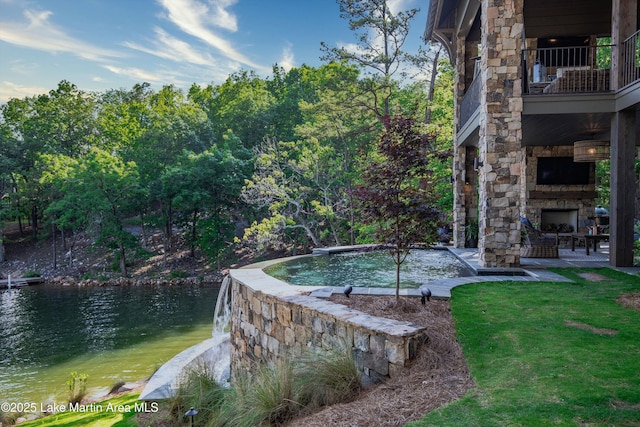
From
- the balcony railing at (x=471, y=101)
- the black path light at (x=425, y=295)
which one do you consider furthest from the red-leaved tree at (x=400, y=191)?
the balcony railing at (x=471, y=101)

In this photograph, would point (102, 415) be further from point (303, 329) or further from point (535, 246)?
point (535, 246)

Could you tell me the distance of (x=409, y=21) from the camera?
769 inches

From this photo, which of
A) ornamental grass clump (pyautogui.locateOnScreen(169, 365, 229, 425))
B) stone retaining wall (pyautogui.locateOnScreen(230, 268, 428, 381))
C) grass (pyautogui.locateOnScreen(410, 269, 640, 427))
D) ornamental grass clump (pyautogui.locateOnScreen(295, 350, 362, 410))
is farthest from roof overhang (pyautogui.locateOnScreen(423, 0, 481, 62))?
ornamental grass clump (pyautogui.locateOnScreen(169, 365, 229, 425))

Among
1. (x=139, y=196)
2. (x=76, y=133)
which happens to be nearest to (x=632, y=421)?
(x=139, y=196)

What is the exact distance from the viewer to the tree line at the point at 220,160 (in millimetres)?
19328

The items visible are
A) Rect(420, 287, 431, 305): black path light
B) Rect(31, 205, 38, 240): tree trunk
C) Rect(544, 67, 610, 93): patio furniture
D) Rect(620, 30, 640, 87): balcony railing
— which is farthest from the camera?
Rect(31, 205, 38, 240): tree trunk

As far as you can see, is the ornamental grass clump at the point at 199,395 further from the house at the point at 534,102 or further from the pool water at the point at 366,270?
the house at the point at 534,102

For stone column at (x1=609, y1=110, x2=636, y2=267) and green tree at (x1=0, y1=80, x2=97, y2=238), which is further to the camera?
green tree at (x1=0, y1=80, x2=97, y2=238)

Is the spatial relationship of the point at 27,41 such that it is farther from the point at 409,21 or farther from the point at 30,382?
the point at 409,21

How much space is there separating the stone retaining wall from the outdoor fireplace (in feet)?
31.1

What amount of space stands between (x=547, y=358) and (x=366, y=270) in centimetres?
492

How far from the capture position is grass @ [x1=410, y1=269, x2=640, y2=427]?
2510mm

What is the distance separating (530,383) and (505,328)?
131 cm

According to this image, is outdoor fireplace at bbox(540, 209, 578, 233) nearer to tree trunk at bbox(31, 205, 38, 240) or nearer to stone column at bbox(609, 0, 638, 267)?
stone column at bbox(609, 0, 638, 267)
